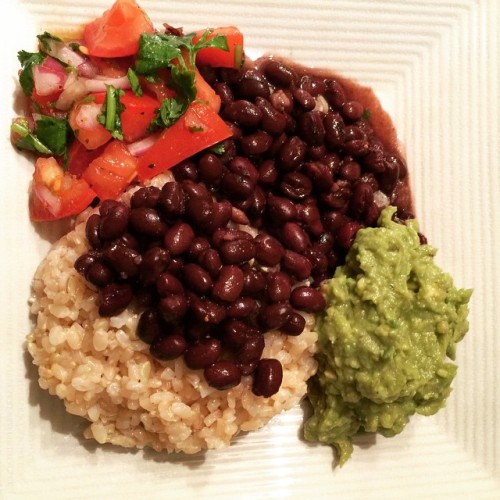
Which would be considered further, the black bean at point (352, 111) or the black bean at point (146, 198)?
the black bean at point (352, 111)

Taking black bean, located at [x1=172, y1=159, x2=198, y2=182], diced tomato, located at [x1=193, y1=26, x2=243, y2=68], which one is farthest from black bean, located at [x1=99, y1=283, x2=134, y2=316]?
diced tomato, located at [x1=193, y1=26, x2=243, y2=68]

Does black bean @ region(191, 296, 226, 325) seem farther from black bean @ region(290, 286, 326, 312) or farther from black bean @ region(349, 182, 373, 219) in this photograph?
black bean @ region(349, 182, 373, 219)

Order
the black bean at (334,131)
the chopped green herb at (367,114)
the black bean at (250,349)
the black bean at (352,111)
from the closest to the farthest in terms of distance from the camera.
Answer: the black bean at (250,349) → the black bean at (334,131) → the black bean at (352,111) → the chopped green herb at (367,114)

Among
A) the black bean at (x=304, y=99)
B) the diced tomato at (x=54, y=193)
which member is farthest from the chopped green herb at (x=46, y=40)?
the black bean at (x=304, y=99)

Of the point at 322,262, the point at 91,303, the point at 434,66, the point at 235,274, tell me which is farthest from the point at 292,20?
the point at 91,303

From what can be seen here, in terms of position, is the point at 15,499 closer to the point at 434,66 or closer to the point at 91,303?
the point at 91,303

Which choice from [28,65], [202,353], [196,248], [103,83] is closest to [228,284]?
[196,248]

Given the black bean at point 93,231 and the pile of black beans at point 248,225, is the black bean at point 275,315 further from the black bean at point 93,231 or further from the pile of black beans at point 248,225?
the black bean at point 93,231
